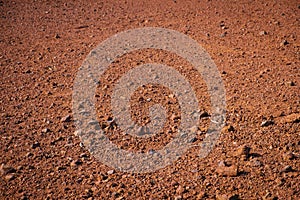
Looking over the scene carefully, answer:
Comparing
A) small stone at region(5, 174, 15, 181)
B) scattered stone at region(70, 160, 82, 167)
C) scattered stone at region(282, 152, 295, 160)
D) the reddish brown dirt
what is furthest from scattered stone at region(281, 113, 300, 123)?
small stone at region(5, 174, 15, 181)

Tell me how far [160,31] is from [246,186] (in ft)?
10.1

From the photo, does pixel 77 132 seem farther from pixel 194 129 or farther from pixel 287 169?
pixel 287 169

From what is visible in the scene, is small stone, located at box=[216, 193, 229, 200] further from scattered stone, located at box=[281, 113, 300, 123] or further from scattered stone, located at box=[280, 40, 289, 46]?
scattered stone, located at box=[280, 40, 289, 46]

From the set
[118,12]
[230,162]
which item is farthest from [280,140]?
[118,12]

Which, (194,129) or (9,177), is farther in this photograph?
(194,129)

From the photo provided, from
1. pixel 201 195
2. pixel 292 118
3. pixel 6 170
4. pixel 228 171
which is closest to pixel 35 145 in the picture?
pixel 6 170

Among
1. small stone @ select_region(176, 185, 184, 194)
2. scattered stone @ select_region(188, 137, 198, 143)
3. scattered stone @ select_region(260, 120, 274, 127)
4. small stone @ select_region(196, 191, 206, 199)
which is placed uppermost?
scattered stone @ select_region(260, 120, 274, 127)

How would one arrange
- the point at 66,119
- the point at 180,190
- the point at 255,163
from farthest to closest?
the point at 66,119 < the point at 255,163 < the point at 180,190

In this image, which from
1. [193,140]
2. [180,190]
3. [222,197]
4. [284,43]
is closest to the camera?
[222,197]

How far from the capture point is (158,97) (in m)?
3.89

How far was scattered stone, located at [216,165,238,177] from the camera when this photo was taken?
285 cm

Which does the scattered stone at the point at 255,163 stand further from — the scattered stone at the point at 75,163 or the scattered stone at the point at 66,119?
the scattered stone at the point at 66,119

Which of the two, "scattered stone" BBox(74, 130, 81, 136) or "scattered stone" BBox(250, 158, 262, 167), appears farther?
"scattered stone" BBox(74, 130, 81, 136)

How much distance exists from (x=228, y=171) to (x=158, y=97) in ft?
4.14
